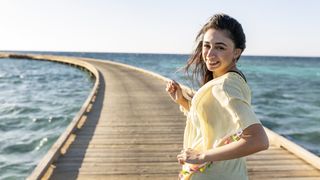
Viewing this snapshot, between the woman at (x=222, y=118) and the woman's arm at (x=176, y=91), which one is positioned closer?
the woman at (x=222, y=118)

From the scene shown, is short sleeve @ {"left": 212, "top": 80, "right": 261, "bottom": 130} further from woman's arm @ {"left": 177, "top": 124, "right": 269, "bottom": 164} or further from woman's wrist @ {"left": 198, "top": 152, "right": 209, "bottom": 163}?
woman's wrist @ {"left": 198, "top": 152, "right": 209, "bottom": 163}

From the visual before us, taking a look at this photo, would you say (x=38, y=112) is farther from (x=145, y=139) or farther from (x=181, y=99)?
(x=181, y=99)

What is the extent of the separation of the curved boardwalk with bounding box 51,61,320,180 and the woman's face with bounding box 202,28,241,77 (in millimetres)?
3997

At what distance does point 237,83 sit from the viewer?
1.91 metres

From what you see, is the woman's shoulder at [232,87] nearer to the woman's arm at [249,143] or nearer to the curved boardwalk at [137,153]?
the woman's arm at [249,143]

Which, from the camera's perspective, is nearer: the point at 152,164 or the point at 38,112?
the point at 152,164

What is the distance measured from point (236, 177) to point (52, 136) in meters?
11.9

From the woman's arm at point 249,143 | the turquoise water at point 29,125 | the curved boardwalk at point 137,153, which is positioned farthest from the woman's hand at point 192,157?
the turquoise water at point 29,125

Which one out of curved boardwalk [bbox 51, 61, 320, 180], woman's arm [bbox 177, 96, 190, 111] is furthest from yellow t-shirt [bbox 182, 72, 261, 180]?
curved boardwalk [bbox 51, 61, 320, 180]

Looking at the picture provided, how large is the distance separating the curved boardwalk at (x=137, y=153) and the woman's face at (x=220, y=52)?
13.1 feet

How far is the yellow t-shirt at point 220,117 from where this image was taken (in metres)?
1.83

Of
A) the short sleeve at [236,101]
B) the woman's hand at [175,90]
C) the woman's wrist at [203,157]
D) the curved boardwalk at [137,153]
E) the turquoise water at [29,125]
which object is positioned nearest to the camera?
the short sleeve at [236,101]

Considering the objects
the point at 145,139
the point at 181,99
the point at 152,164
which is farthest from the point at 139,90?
the point at 181,99

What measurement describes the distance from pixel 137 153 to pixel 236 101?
5404mm
